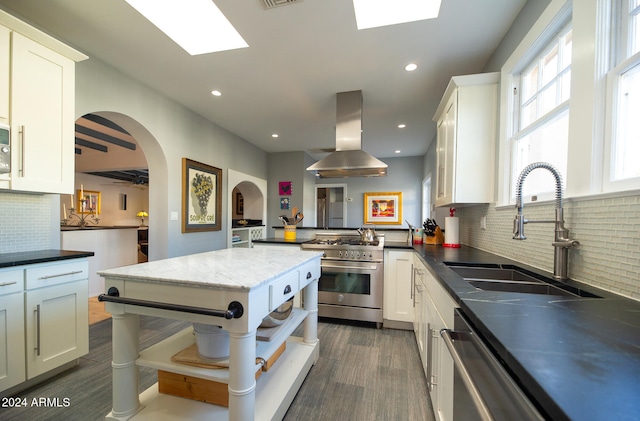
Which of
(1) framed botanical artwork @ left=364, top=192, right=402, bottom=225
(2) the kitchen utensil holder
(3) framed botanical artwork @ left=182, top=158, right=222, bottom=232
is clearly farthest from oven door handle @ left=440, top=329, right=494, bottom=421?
(1) framed botanical artwork @ left=364, top=192, right=402, bottom=225

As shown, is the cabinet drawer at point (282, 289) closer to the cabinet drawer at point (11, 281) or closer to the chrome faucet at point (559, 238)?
the chrome faucet at point (559, 238)

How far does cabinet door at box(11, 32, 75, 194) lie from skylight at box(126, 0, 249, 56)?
2.51 feet

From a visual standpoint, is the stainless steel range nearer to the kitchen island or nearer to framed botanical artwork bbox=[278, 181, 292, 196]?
the kitchen island

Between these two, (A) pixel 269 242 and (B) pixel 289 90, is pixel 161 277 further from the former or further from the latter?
(B) pixel 289 90

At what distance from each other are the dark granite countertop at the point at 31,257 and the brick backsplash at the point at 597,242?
3049 millimetres

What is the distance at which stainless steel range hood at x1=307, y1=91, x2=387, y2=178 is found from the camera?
2859 mm

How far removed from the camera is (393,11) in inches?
68.6

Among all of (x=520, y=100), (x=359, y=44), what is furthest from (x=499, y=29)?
(x=359, y=44)

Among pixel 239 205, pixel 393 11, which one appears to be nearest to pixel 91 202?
pixel 239 205

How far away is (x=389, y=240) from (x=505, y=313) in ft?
8.45

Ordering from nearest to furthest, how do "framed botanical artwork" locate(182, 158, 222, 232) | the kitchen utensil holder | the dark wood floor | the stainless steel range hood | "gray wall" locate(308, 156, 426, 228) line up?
the dark wood floor → the stainless steel range hood → "framed botanical artwork" locate(182, 158, 222, 232) → the kitchen utensil holder → "gray wall" locate(308, 156, 426, 228)

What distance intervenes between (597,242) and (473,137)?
126cm

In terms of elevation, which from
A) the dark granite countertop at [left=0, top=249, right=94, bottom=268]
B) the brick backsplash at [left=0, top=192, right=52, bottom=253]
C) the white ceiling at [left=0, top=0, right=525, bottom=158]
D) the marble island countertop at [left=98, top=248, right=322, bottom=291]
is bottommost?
the dark granite countertop at [left=0, top=249, right=94, bottom=268]

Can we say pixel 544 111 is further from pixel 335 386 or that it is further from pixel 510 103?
pixel 335 386
